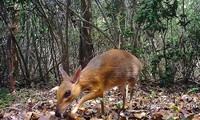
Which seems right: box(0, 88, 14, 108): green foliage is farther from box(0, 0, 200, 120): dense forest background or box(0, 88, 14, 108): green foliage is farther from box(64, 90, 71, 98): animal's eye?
box(64, 90, 71, 98): animal's eye

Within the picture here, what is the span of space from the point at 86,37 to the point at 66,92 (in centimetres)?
675

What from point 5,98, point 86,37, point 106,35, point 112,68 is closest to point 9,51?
point 5,98

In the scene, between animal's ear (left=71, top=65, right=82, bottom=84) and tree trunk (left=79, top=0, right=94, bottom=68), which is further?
tree trunk (left=79, top=0, right=94, bottom=68)

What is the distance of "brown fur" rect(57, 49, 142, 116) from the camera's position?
459 centimetres

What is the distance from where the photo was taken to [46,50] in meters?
14.1

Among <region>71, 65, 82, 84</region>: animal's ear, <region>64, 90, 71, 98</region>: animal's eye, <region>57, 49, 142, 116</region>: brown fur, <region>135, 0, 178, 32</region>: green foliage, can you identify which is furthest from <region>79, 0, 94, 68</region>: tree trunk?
<region>64, 90, 71, 98</region>: animal's eye

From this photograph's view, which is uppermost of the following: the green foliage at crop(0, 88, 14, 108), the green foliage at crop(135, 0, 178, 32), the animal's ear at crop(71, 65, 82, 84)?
the green foliage at crop(135, 0, 178, 32)

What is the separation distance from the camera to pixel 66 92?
4527 millimetres

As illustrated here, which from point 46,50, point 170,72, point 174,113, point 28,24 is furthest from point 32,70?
point 174,113

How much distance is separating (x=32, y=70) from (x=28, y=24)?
197 centimetres

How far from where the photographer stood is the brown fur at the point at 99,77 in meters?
4.59

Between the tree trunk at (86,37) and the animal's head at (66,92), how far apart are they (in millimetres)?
6198

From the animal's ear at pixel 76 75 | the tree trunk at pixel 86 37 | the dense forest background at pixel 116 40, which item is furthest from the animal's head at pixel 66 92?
the tree trunk at pixel 86 37

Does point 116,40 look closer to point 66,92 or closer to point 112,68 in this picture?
point 112,68
